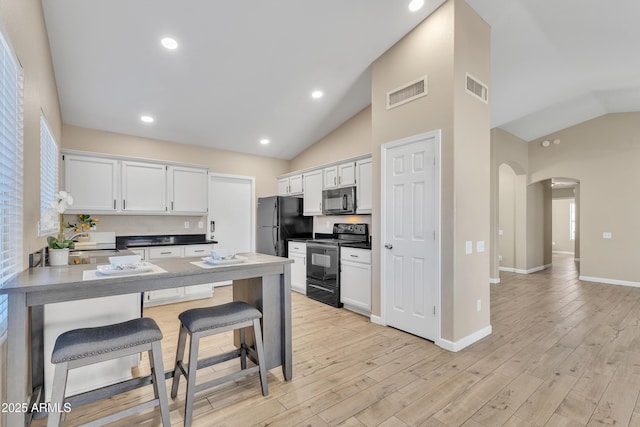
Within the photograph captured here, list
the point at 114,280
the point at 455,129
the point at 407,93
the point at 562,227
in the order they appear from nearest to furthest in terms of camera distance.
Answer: the point at 114,280 < the point at 455,129 < the point at 407,93 < the point at 562,227

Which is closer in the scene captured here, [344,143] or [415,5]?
[415,5]

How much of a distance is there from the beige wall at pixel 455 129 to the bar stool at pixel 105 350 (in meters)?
2.53

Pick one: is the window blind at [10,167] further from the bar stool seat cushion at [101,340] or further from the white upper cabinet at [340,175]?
the white upper cabinet at [340,175]

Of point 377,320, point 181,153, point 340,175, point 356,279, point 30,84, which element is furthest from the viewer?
point 181,153

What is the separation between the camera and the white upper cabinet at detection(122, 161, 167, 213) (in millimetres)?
4484

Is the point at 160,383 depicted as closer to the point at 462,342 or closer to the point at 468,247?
the point at 462,342

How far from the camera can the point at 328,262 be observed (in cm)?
438

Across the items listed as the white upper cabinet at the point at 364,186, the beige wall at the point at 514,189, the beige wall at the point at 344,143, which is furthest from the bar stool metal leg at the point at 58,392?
the beige wall at the point at 514,189

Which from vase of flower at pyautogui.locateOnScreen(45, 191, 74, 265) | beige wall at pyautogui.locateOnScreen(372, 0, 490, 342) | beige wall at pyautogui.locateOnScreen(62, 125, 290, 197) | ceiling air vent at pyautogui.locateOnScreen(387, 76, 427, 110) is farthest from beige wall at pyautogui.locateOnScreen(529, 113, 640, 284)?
vase of flower at pyautogui.locateOnScreen(45, 191, 74, 265)

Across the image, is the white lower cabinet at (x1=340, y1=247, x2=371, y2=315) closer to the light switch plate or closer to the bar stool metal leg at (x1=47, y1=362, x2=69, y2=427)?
the light switch plate

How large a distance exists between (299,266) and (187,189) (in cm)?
230

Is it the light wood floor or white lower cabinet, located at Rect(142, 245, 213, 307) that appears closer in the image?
the light wood floor

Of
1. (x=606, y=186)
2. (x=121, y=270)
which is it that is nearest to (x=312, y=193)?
(x=121, y=270)

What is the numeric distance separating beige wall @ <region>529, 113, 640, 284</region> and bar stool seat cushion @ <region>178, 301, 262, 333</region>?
745 centimetres
